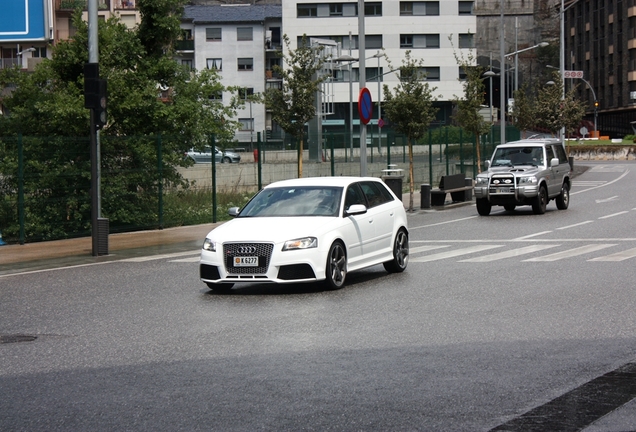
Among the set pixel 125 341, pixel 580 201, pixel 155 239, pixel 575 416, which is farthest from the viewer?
pixel 580 201

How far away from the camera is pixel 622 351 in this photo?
9.37m

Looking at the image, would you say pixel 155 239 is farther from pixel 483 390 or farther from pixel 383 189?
pixel 483 390

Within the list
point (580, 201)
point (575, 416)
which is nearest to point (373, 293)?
point (575, 416)

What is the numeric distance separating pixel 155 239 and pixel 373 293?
34.9 feet

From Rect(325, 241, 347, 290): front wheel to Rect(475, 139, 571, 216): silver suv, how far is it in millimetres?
15749

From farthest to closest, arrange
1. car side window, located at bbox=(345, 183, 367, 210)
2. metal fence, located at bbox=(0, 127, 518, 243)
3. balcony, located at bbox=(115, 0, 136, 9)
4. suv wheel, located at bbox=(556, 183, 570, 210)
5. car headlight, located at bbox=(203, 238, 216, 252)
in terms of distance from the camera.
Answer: balcony, located at bbox=(115, 0, 136, 9) → suv wheel, located at bbox=(556, 183, 570, 210) → metal fence, located at bbox=(0, 127, 518, 243) → car side window, located at bbox=(345, 183, 367, 210) → car headlight, located at bbox=(203, 238, 216, 252)

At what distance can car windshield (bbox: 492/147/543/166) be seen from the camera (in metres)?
30.6

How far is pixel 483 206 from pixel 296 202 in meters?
15.6

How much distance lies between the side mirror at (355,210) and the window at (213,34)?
293ft

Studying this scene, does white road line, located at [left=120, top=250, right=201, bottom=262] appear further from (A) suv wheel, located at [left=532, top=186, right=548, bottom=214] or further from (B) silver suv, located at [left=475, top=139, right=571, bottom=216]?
(A) suv wheel, located at [left=532, top=186, right=548, bottom=214]

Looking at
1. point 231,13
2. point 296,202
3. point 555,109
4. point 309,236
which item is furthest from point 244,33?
point 309,236

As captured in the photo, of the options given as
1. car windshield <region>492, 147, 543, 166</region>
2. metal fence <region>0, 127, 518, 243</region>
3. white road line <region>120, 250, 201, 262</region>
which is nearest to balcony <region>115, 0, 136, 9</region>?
metal fence <region>0, 127, 518, 243</region>

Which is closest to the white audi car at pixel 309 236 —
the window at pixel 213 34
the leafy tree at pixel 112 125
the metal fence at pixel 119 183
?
the metal fence at pixel 119 183

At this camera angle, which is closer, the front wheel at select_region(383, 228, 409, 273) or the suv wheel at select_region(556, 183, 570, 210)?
the front wheel at select_region(383, 228, 409, 273)
